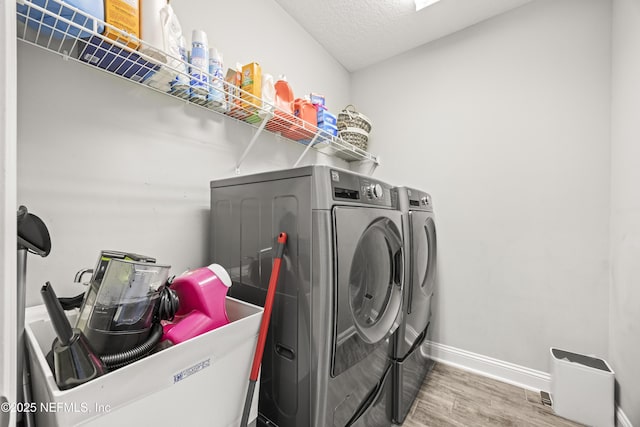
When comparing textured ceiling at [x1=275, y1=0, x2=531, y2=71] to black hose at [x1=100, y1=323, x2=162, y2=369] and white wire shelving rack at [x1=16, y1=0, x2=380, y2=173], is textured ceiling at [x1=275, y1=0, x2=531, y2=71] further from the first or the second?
black hose at [x1=100, y1=323, x2=162, y2=369]

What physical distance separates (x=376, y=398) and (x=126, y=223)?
4.76 feet

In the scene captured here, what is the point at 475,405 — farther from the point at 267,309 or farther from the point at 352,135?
the point at 352,135

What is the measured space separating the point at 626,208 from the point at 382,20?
2.09m

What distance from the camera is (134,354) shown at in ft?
2.21

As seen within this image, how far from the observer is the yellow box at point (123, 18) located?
87cm

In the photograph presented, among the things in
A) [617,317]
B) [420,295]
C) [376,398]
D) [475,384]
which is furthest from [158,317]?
[617,317]

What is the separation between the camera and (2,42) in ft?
1.48

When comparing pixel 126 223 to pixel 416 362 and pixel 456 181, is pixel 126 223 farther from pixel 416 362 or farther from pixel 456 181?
pixel 456 181

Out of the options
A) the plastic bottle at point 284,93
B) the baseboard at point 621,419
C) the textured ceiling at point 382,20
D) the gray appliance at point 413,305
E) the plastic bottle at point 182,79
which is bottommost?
the baseboard at point 621,419

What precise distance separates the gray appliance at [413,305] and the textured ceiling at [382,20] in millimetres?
1480

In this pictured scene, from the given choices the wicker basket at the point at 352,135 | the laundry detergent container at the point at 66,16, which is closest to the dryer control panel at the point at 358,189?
the laundry detergent container at the point at 66,16

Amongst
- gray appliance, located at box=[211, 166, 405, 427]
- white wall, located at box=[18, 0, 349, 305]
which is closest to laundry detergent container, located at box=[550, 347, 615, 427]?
gray appliance, located at box=[211, 166, 405, 427]

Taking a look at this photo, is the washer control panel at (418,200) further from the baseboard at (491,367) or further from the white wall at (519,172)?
the baseboard at (491,367)

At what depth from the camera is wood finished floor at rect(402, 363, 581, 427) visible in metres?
1.55
